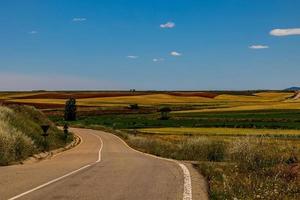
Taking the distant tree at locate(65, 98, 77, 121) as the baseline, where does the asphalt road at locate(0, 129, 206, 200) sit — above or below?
above

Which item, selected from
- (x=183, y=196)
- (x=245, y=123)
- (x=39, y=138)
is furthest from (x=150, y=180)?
(x=245, y=123)

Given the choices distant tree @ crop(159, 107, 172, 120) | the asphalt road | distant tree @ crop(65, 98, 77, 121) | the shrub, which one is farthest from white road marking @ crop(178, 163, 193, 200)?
distant tree @ crop(65, 98, 77, 121)

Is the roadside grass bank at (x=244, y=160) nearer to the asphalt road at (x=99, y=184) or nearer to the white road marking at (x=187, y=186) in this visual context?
the white road marking at (x=187, y=186)

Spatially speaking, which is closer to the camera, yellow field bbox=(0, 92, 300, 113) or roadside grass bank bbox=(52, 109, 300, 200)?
roadside grass bank bbox=(52, 109, 300, 200)

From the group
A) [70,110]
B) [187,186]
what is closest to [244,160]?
[187,186]

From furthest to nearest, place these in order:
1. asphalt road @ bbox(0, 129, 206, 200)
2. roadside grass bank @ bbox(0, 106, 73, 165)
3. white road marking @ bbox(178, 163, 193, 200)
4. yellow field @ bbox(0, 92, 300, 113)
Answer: yellow field @ bbox(0, 92, 300, 113)
roadside grass bank @ bbox(0, 106, 73, 165)
white road marking @ bbox(178, 163, 193, 200)
asphalt road @ bbox(0, 129, 206, 200)

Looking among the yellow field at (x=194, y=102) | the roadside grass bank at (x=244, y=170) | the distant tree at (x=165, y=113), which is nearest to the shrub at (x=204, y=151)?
the roadside grass bank at (x=244, y=170)

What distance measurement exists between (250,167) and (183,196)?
719cm

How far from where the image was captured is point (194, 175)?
55.1ft

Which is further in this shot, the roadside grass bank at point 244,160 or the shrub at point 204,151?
the shrub at point 204,151

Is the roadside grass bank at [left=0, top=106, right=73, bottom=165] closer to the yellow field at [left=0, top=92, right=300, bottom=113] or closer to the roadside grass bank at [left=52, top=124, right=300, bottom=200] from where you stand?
the roadside grass bank at [left=52, top=124, right=300, bottom=200]

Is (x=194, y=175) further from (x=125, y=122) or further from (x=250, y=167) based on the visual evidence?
(x=125, y=122)

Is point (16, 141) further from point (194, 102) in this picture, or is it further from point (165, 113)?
point (194, 102)

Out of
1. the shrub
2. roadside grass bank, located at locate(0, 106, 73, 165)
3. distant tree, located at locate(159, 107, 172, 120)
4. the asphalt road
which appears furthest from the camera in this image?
distant tree, located at locate(159, 107, 172, 120)
